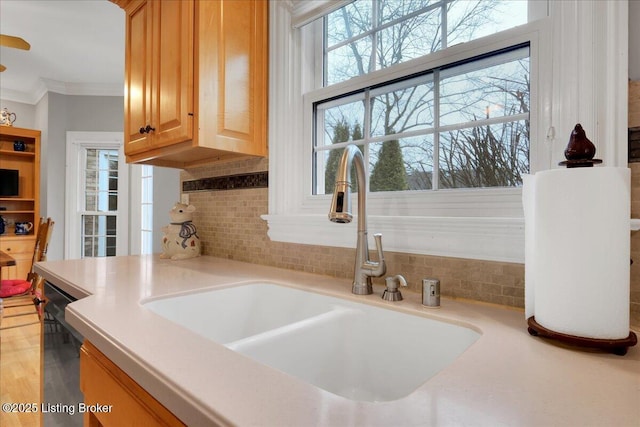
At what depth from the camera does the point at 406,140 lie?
4.06 ft

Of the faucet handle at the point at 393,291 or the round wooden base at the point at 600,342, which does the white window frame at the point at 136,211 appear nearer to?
the faucet handle at the point at 393,291

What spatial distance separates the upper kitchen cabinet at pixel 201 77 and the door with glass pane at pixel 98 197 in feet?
9.88

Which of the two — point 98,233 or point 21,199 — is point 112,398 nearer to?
point 98,233

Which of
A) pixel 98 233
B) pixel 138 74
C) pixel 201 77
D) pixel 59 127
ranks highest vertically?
pixel 59 127

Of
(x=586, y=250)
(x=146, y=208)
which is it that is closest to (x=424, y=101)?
(x=586, y=250)

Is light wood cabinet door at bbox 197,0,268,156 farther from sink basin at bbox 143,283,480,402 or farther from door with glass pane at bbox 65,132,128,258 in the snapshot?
door with glass pane at bbox 65,132,128,258

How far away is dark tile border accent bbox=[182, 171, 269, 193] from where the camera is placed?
159 cm

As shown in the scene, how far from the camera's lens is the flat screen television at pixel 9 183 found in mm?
4105

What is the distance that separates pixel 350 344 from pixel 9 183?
502cm

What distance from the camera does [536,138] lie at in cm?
89

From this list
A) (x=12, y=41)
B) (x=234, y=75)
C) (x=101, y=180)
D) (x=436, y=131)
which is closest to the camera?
(x=436, y=131)

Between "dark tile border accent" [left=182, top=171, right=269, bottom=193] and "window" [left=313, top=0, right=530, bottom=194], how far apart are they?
0.88 ft

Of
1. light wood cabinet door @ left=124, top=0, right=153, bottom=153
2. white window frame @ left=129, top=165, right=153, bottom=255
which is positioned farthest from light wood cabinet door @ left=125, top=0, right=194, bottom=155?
white window frame @ left=129, top=165, right=153, bottom=255

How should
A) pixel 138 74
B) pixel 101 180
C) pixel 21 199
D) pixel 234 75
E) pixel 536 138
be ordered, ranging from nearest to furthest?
pixel 536 138 < pixel 234 75 < pixel 138 74 < pixel 21 199 < pixel 101 180
